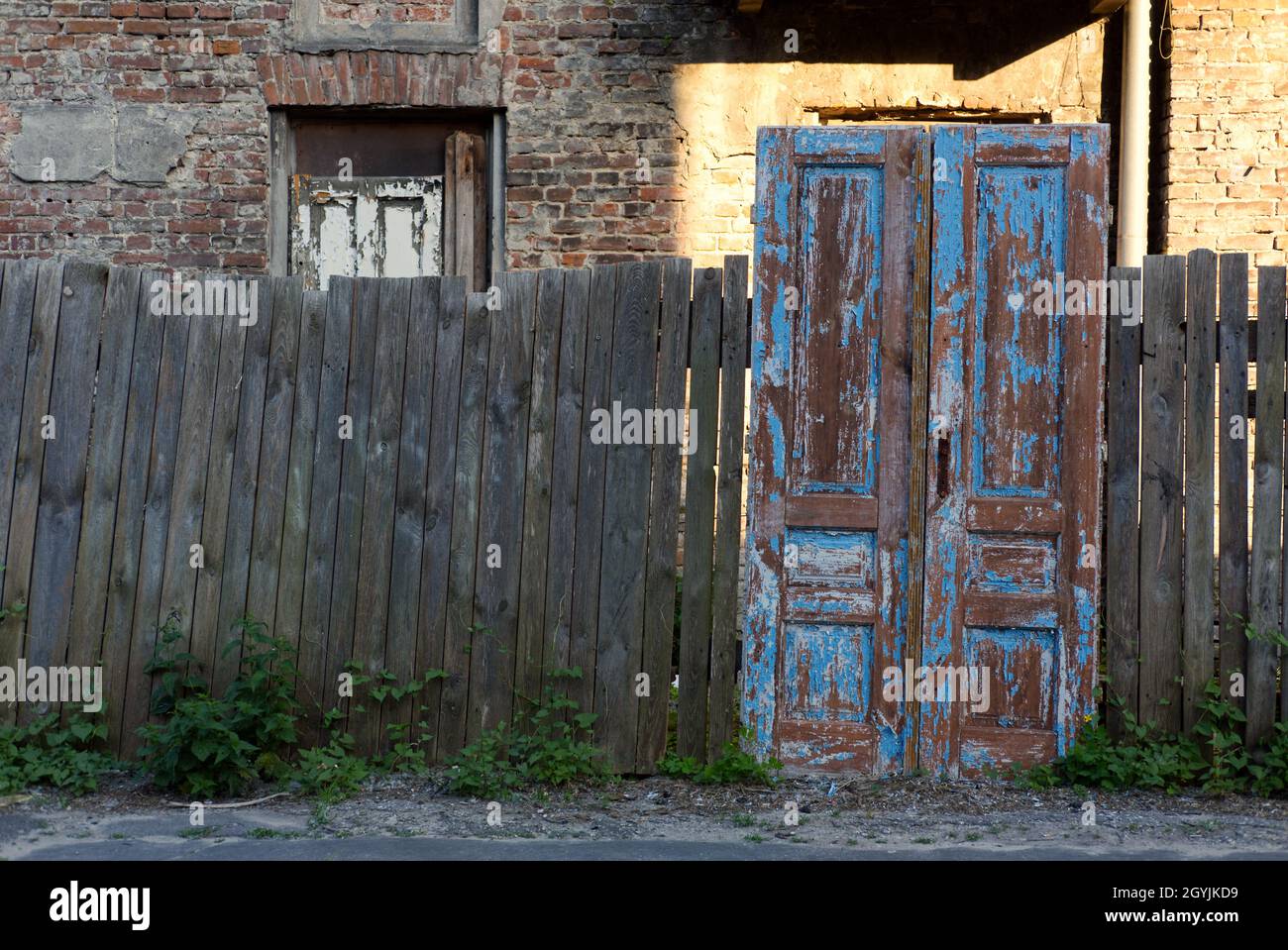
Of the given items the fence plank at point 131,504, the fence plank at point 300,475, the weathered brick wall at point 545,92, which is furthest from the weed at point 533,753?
the weathered brick wall at point 545,92

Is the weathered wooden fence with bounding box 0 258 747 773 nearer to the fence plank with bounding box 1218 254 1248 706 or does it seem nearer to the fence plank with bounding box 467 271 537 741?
the fence plank with bounding box 467 271 537 741

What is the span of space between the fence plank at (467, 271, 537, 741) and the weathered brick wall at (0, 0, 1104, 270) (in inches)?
96.1

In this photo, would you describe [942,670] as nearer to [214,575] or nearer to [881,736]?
[881,736]

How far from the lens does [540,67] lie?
7.66 meters

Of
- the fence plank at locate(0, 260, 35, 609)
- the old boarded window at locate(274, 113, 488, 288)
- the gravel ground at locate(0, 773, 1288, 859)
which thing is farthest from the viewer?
the old boarded window at locate(274, 113, 488, 288)

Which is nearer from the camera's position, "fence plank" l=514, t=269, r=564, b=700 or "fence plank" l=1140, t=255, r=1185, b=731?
"fence plank" l=1140, t=255, r=1185, b=731

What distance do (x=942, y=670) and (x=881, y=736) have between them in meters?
0.36

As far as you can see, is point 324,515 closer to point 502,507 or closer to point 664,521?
point 502,507

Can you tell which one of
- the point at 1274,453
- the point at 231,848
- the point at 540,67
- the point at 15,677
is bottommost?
the point at 231,848

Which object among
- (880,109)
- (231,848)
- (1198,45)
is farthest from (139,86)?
(1198,45)

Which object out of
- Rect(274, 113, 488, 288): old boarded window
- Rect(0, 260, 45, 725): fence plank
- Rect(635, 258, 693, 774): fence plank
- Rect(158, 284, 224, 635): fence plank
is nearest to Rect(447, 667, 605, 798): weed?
Rect(635, 258, 693, 774): fence plank

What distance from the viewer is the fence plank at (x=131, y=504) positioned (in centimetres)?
533

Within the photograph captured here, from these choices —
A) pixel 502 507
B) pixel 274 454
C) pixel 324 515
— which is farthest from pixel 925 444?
pixel 274 454

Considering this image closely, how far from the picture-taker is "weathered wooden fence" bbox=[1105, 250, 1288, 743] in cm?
511
